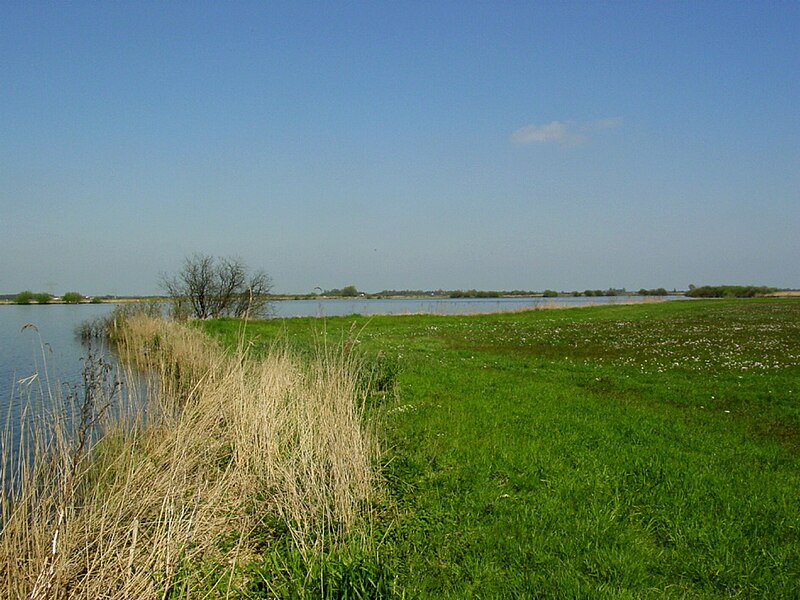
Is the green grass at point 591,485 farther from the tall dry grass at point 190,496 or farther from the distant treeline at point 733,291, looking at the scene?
the distant treeline at point 733,291

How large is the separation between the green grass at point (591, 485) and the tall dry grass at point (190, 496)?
2.62 feet

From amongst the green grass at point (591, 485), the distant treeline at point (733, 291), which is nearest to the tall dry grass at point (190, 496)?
the green grass at point (591, 485)

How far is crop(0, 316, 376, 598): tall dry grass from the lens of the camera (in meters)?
4.12

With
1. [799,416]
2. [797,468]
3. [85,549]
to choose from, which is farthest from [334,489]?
[799,416]

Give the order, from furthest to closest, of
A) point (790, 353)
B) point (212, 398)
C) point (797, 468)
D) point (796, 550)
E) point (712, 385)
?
point (790, 353), point (712, 385), point (212, 398), point (797, 468), point (796, 550)

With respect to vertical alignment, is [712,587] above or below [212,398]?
below

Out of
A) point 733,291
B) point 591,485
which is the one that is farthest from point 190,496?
point 733,291

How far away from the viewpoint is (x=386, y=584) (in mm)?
4227

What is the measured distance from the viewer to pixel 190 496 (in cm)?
595

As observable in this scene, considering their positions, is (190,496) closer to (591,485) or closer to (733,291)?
(591,485)

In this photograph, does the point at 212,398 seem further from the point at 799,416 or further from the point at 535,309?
the point at 535,309

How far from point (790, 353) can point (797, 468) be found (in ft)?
40.4

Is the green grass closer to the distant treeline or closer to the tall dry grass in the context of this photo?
the tall dry grass

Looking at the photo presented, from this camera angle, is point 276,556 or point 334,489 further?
point 334,489
